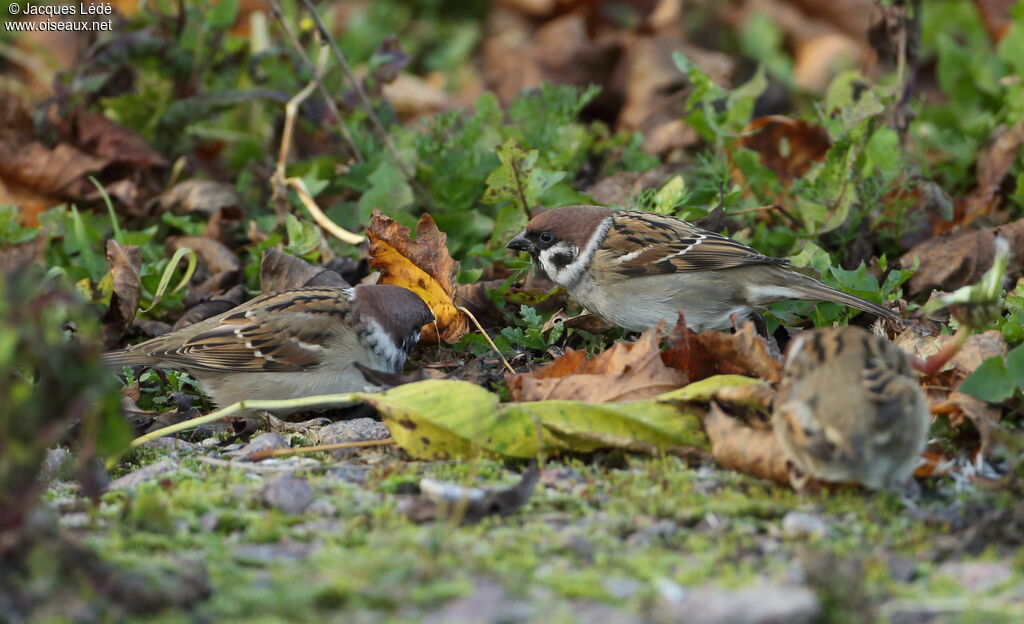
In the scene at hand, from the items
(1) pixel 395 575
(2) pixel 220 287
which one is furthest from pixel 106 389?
(2) pixel 220 287

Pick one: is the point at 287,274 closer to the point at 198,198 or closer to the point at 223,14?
the point at 198,198

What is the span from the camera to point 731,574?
2.55 m

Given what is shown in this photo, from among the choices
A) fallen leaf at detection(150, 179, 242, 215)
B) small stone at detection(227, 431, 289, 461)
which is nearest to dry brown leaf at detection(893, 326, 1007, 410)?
small stone at detection(227, 431, 289, 461)

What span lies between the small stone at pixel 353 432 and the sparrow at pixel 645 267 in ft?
4.45

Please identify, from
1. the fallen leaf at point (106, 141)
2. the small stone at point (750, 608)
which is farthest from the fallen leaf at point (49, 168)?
the small stone at point (750, 608)

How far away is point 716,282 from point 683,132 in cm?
176

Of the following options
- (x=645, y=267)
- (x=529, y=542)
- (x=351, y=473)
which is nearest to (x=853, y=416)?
(x=529, y=542)

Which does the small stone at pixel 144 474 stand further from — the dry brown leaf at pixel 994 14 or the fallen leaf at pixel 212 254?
the dry brown leaf at pixel 994 14

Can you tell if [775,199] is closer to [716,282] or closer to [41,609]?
[716,282]

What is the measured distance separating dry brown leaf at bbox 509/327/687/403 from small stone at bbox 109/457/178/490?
3.57 feet

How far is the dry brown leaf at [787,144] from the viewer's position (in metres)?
6.07

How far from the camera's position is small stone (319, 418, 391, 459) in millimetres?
3799

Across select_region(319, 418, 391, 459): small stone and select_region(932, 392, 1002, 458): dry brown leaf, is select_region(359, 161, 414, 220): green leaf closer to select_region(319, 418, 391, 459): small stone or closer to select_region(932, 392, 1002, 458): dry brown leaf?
select_region(319, 418, 391, 459): small stone

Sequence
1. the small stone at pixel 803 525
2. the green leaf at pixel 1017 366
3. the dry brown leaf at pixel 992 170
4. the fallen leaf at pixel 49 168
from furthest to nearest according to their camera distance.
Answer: the fallen leaf at pixel 49 168 → the dry brown leaf at pixel 992 170 → the green leaf at pixel 1017 366 → the small stone at pixel 803 525
